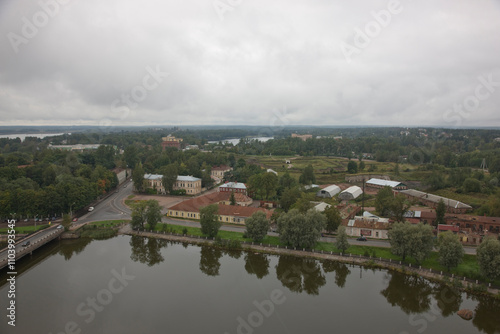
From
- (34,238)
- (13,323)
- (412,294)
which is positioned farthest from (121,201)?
(412,294)

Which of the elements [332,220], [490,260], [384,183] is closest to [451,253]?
[490,260]

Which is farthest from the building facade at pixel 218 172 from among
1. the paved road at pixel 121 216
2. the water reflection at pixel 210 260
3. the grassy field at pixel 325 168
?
the water reflection at pixel 210 260

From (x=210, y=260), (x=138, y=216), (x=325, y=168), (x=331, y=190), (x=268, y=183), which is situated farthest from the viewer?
(x=325, y=168)

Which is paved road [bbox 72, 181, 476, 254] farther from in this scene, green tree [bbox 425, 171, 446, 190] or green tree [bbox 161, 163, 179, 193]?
green tree [bbox 425, 171, 446, 190]

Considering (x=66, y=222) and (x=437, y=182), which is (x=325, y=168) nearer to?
(x=437, y=182)

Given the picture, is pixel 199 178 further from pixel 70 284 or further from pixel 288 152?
pixel 288 152

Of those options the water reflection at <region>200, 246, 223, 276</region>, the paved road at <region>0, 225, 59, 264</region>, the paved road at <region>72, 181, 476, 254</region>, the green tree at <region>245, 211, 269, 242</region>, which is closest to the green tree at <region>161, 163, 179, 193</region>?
the paved road at <region>72, 181, 476, 254</region>

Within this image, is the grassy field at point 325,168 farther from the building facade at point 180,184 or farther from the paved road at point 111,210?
the paved road at point 111,210
